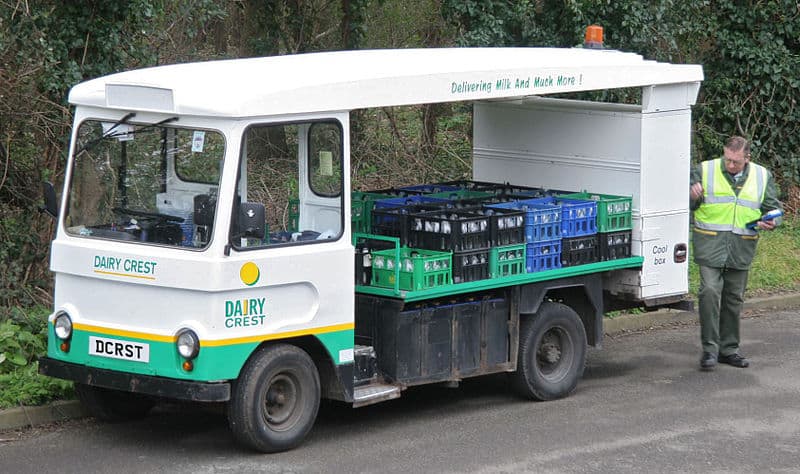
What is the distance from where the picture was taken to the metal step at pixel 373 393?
816 centimetres

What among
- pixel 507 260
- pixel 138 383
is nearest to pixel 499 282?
pixel 507 260

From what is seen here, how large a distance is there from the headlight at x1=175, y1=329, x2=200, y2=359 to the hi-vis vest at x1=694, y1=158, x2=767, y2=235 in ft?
14.1

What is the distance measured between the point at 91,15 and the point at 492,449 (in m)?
4.95

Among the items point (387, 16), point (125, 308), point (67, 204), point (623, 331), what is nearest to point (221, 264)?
point (125, 308)

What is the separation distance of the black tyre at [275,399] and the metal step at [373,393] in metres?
0.27

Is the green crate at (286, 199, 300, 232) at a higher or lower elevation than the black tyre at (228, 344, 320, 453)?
higher

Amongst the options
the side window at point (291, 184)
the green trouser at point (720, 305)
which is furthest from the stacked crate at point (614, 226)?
the side window at point (291, 184)

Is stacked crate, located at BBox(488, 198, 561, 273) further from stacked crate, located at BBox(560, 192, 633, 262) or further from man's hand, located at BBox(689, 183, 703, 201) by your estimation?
man's hand, located at BBox(689, 183, 703, 201)

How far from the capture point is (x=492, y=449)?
807cm

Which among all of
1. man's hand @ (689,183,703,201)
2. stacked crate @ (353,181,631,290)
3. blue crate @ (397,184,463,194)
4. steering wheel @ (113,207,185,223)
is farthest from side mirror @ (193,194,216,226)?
man's hand @ (689,183,703,201)

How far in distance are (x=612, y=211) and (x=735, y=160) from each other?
44.9 inches

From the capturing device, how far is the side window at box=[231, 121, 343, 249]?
7.60 metres

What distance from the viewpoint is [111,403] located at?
335 inches

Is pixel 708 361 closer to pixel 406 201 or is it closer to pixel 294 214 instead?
pixel 406 201
